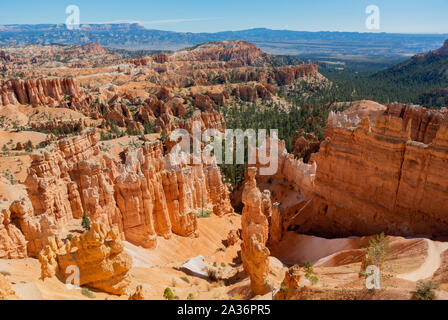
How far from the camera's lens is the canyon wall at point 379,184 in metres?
20.0

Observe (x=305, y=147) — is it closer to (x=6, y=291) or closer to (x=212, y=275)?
(x=212, y=275)

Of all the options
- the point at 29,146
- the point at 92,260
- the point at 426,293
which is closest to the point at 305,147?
the point at 426,293

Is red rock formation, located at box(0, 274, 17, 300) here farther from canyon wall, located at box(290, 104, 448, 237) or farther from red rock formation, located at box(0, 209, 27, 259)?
canyon wall, located at box(290, 104, 448, 237)

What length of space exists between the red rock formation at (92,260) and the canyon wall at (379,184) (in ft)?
59.7

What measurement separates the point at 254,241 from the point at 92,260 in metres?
8.48

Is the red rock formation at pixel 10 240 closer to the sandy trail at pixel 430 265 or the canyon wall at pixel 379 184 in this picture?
the sandy trail at pixel 430 265

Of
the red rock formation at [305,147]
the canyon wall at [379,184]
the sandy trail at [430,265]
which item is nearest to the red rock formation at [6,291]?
the sandy trail at [430,265]

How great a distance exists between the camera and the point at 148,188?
24453 millimetres

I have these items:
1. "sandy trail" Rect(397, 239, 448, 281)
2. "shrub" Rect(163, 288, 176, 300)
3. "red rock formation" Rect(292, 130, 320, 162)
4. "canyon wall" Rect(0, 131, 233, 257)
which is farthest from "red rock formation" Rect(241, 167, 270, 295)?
"red rock formation" Rect(292, 130, 320, 162)

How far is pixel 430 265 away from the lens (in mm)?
15688

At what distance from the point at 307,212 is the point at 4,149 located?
141 feet
